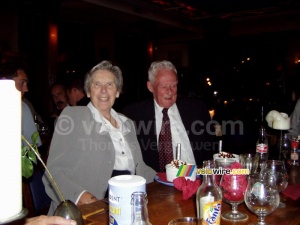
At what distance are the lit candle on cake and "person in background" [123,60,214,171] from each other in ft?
8.48

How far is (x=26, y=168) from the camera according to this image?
59cm

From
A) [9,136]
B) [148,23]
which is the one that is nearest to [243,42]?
[148,23]

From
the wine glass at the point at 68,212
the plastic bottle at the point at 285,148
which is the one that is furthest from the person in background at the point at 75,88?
the wine glass at the point at 68,212

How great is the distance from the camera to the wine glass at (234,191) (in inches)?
56.0

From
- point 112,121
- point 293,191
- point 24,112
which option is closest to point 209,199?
point 293,191

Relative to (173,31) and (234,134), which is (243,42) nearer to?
(173,31)

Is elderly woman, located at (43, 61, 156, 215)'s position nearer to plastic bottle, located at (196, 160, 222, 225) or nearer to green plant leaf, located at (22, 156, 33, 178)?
plastic bottle, located at (196, 160, 222, 225)

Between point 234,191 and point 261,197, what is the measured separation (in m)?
0.13

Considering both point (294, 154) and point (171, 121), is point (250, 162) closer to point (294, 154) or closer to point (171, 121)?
point (294, 154)

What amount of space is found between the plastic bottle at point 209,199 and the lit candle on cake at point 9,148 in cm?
89

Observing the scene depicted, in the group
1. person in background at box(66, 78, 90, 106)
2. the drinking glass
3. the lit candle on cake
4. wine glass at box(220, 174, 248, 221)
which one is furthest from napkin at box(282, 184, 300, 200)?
person in background at box(66, 78, 90, 106)

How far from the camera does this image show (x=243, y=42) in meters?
11.1

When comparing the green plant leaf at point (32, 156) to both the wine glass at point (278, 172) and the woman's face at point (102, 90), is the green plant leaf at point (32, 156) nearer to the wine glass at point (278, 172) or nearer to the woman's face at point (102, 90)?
the wine glass at point (278, 172)

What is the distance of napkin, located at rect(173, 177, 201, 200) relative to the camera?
5.34ft
